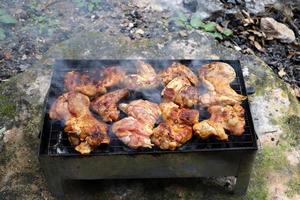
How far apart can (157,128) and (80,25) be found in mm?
3908

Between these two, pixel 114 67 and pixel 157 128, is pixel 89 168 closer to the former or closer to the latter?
pixel 157 128

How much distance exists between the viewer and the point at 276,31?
24.3 ft

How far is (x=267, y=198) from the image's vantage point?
4852 millimetres

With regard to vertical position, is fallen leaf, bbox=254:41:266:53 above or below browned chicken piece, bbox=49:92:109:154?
below

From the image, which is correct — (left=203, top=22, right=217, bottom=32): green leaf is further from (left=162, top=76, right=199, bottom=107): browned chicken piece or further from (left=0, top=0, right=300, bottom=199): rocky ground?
(left=162, top=76, right=199, bottom=107): browned chicken piece

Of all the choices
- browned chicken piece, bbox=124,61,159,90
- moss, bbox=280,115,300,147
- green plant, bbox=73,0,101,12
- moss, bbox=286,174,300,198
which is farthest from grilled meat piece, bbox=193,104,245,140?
green plant, bbox=73,0,101,12

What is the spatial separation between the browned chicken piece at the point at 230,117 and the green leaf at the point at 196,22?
3.06 m

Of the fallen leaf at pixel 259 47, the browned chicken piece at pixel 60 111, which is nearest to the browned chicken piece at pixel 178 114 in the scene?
A: the browned chicken piece at pixel 60 111

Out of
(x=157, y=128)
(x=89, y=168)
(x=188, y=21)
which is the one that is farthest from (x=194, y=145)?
(x=188, y=21)

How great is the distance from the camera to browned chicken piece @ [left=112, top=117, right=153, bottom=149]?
13.3 ft

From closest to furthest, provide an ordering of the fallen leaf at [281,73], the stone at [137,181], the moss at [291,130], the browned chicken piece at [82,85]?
the browned chicken piece at [82,85]
the stone at [137,181]
the moss at [291,130]
the fallen leaf at [281,73]

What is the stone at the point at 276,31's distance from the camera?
7.40 metres

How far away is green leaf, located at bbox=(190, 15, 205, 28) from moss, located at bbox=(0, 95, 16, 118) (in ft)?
10.6

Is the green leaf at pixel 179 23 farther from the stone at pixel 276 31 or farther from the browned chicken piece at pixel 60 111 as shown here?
the browned chicken piece at pixel 60 111
